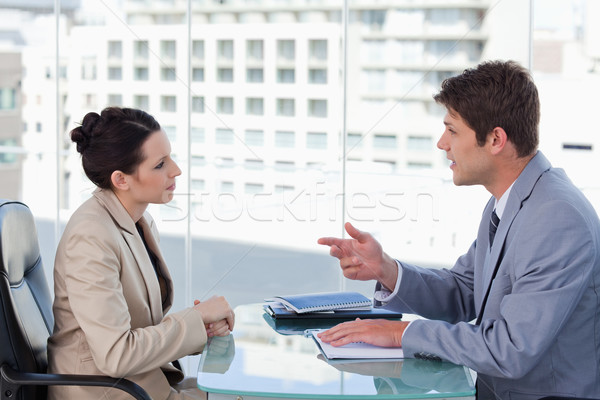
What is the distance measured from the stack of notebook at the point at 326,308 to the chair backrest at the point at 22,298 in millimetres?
534

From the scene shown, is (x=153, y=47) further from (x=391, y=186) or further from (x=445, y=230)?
(x=445, y=230)

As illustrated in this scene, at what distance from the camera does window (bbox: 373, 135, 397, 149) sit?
7.22 metres

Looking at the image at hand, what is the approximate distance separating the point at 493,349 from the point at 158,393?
73 cm

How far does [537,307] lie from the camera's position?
1.30m

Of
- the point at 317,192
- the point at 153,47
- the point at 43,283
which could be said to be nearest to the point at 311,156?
the point at 317,192

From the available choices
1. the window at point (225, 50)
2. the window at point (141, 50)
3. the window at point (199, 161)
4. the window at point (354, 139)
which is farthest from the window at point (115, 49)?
the window at point (354, 139)

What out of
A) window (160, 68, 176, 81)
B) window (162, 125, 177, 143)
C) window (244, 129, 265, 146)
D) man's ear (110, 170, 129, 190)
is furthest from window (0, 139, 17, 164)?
man's ear (110, 170, 129, 190)

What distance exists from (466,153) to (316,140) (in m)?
4.17

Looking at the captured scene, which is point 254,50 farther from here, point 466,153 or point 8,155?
point 8,155

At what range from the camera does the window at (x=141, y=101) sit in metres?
6.58

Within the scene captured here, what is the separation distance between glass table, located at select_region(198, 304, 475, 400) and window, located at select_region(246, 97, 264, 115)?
4.74m

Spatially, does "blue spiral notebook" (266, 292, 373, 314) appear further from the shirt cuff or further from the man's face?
the man's face

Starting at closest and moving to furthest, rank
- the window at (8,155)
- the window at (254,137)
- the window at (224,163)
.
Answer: the window at (224,163)
the window at (254,137)
the window at (8,155)

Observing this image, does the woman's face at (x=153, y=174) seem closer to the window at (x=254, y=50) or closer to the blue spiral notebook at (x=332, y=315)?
the blue spiral notebook at (x=332, y=315)
